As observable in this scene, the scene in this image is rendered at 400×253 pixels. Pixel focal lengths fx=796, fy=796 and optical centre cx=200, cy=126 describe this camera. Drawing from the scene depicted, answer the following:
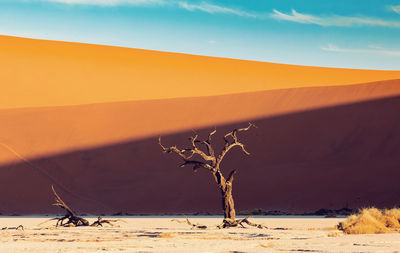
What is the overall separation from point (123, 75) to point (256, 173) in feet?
109

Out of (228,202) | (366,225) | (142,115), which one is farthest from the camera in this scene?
(142,115)

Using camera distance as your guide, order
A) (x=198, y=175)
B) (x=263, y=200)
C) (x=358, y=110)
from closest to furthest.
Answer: (x=263, y=200), (x=198, y=175), (x=358, y=110)

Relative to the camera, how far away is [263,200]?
37.3 metres

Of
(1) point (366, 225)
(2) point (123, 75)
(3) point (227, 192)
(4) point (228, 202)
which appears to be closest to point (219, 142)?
(3) point (227, 192)

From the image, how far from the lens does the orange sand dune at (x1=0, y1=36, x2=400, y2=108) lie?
5994 cm

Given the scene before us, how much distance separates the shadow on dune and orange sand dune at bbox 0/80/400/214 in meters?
0.05

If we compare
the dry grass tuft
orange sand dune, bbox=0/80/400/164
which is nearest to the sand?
the dry grass tuft

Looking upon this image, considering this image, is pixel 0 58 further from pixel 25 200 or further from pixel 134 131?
pixel 25 200

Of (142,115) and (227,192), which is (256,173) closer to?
(142,115)

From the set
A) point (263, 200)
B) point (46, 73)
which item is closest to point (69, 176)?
point (263, 200)

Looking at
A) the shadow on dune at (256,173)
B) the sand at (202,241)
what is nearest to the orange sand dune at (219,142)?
the shadow on dune at (256,173)

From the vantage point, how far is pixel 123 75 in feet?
233

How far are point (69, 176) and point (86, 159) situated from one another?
242cm

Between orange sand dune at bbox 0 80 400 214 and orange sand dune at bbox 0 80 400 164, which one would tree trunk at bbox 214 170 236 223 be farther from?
orange sand dune at bbox 0 80 400 164
